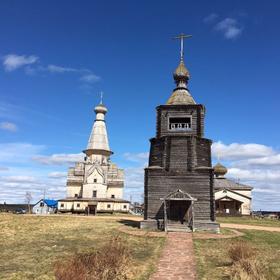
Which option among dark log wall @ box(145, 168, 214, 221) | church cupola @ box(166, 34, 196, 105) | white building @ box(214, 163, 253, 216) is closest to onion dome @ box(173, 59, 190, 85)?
church cupola @ box(166, 34, 196, 105)

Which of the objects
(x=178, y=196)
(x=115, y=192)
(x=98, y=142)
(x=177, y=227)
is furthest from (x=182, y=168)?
(x=98, y=142)

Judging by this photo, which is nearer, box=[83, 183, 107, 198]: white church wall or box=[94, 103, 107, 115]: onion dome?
box=[83, 183, 107, 198]: white church wall

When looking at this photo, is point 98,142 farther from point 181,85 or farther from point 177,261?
point 177,261

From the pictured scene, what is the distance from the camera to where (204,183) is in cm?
2788

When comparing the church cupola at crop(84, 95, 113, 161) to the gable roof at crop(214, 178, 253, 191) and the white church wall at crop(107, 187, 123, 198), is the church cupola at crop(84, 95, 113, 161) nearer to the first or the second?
the white church wall at crop(107, 187, 123, 198)

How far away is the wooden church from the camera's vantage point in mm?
27578

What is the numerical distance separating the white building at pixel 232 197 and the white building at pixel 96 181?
1620cm

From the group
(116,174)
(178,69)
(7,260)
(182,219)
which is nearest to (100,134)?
(116,174)

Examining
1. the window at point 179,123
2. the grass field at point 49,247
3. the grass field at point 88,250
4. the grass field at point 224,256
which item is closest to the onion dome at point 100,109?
the window at point 179,123

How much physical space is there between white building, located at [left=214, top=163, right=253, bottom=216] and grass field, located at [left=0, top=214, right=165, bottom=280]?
3274 cm

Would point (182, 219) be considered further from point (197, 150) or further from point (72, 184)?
point (72, 184)

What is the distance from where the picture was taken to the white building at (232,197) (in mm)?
55969

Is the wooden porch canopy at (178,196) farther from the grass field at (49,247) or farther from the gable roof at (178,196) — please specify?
the grass field at (49,247)

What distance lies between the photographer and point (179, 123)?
101ft
